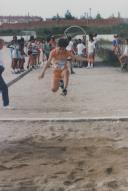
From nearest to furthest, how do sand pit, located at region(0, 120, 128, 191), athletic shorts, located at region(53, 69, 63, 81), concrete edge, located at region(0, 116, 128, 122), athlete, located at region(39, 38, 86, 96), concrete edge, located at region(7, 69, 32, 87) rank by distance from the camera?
sand pit, located at region(0, 120, 128, 191) → concrete edge, located at region(0, 116, 128, 122) → athlete, located at region(39, 38, 86, 96) → athletic shorts, located at region(53, 69, 63, 81) → concrete edge, located at region(7, 69, 32, 87)

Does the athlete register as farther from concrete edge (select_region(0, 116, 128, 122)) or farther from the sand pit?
the sand pit

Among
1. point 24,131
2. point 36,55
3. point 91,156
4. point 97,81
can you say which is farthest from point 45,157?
point 36,55

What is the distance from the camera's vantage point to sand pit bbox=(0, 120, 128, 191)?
6543 mm

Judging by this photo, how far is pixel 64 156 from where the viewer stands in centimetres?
801

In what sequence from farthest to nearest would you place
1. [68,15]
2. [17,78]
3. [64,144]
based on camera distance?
[68,15]
[17,78]
[64,144]

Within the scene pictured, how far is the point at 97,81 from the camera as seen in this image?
20500 millimetres

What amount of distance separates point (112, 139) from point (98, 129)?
101 centimetres

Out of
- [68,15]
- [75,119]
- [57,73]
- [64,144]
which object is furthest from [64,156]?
[68,15]

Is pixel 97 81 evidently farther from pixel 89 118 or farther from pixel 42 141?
pixel 42 141

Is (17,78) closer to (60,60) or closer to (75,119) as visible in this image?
(60,60)

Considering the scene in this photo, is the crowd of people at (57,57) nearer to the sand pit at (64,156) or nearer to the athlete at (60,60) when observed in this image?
the athlete at (60,60)

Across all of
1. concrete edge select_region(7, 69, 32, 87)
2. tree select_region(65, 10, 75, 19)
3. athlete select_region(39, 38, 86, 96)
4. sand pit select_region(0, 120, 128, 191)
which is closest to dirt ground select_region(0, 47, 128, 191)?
sand pit select_region(0, 120, 128, 191)

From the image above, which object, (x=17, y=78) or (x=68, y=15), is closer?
(x=17, y=78)

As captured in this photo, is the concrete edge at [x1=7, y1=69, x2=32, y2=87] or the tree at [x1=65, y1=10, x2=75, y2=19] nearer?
the concrete edge at [x1=7, y1=69, x2=32, y2=87]
